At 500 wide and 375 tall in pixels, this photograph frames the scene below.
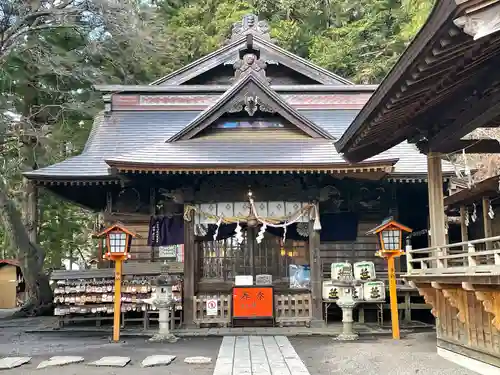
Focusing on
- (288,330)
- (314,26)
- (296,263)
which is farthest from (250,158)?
(314,26)

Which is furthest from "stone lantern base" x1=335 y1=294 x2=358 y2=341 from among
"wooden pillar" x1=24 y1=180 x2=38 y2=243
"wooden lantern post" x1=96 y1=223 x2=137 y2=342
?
"wooden pillar" x1=24 y1=180 x2=38 y2=243

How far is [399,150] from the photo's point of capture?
51.0 feet

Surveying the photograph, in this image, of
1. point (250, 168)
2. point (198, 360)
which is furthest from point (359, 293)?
point (198, 360)

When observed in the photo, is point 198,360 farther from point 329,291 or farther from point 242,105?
point 242,105

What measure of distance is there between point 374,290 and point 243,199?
390 cm

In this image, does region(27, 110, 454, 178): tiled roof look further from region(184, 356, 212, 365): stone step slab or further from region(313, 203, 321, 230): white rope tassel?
region(184, 356, 212, 365): stone step slab

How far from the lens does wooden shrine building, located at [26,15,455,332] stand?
13094 mm

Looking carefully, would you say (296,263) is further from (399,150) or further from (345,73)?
(345,73)

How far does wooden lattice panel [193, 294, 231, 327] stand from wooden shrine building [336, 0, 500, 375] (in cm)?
476

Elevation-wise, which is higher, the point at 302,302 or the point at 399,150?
the point at 399,150

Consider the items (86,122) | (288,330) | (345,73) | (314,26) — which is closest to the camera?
(288,330)

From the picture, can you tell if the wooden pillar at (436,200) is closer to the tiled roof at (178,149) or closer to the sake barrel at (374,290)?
the tiled roof at (178,149)

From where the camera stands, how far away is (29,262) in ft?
62.1

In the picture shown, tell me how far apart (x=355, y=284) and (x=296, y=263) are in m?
1.89
